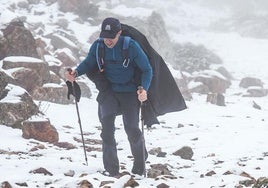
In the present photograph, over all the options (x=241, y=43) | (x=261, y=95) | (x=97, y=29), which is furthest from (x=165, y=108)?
(x=241, y=43)

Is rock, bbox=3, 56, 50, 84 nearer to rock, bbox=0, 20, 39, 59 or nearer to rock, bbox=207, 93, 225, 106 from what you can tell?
rock, bbox=0, 20, 39, 59

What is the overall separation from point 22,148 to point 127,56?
267 cm

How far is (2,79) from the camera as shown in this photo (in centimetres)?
941

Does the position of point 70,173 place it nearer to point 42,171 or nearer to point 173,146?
point 42,171

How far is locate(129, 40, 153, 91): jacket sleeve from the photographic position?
5465 millimetres

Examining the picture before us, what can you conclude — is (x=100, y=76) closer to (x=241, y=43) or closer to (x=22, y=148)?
(x=22, y=148)

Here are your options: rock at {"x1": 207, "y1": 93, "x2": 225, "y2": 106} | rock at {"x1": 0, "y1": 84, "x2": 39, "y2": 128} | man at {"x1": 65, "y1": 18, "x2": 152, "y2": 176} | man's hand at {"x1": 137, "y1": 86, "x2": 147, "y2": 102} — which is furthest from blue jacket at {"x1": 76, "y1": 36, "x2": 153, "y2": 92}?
rock at {"x1": 207, "y1": 93, "x2": 225, "y2": 106}

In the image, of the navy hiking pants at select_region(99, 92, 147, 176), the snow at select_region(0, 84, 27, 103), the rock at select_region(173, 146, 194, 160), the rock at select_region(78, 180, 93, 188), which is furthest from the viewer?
the snow at select_region(0, 84, 27, 103)

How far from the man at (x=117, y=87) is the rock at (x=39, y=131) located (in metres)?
→ 2.49

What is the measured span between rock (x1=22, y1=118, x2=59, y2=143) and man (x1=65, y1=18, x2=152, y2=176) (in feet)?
8.16

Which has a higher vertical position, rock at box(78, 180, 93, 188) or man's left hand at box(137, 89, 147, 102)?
man's left hand at box(137, 89, 147, 102)

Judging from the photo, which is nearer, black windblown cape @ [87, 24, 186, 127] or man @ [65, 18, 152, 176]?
man @ [65, 18, 152, 176]

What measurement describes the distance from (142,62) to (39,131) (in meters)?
3.30

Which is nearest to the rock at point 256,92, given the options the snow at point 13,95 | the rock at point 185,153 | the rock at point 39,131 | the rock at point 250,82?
the rock at point 250,82
